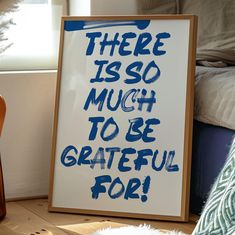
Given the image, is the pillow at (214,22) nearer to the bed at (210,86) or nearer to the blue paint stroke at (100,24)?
the bed at (210,86)

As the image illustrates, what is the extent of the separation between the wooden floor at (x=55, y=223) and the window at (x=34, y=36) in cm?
63

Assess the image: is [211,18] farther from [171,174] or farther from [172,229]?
[172,229]

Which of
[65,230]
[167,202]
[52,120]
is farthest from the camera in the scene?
[52,120]

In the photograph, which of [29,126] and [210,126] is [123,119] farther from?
[29,126]

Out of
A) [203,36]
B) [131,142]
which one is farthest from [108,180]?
[203,36]

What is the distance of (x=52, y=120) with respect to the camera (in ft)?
8.83

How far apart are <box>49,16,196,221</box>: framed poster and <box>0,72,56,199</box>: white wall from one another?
0.19 m

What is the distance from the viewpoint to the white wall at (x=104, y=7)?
105 inches

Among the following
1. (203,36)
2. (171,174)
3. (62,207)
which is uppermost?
(203,36)

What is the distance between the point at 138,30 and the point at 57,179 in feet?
2.12

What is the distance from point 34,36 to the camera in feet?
9.08

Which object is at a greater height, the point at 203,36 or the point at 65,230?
the point at 203,36

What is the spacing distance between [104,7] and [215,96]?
26.1 inches

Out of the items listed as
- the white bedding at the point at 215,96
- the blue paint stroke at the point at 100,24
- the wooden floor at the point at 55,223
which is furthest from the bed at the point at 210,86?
the blue paint stroke at the point at 100,24
